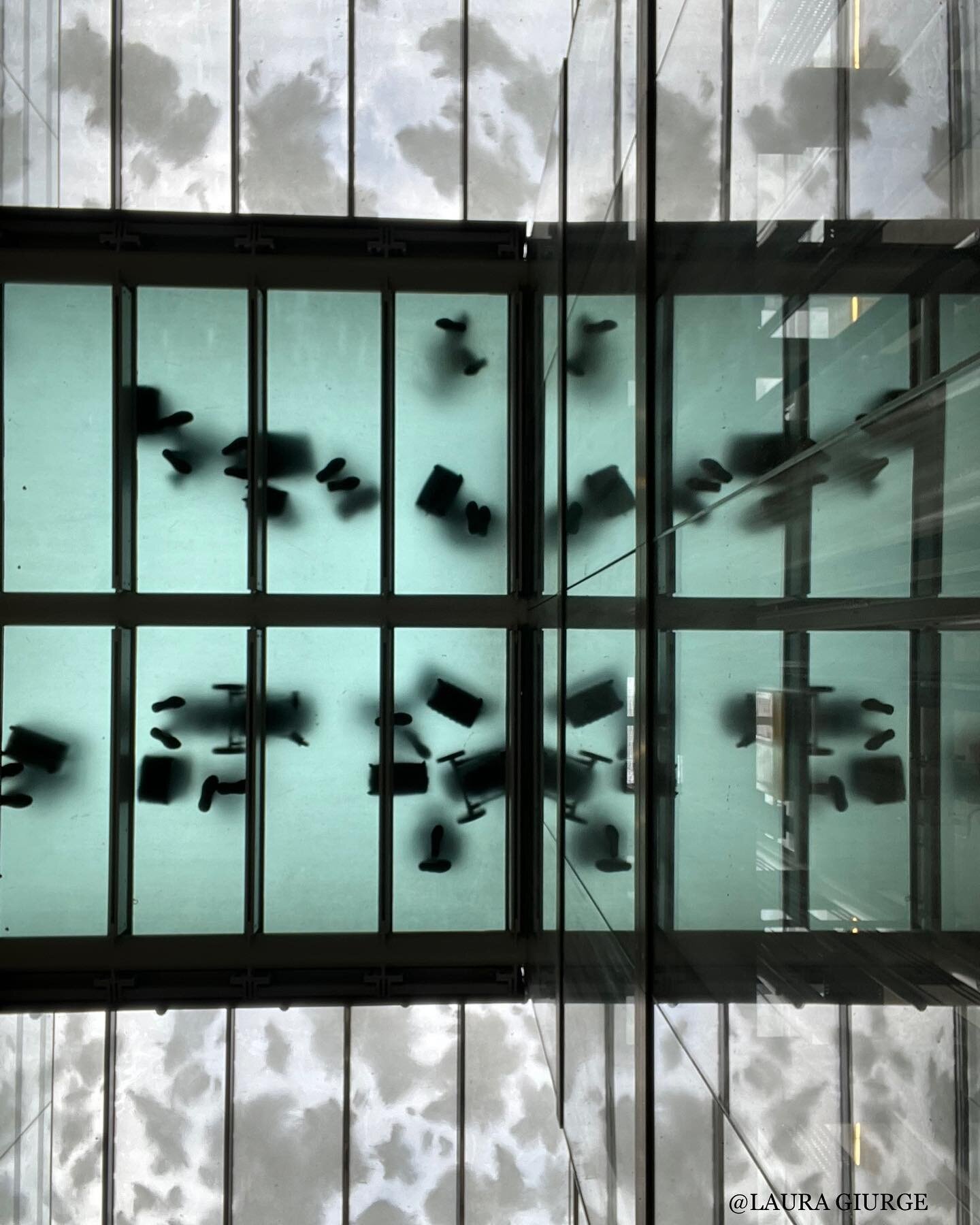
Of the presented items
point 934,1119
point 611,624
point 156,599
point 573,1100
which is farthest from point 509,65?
point 934,1119

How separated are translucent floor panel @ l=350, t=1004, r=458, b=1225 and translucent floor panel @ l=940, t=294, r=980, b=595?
12.2 m

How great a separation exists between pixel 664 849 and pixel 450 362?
7718mm

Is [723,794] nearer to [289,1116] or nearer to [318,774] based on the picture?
[318,774]

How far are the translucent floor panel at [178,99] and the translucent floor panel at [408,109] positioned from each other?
5.94 ft

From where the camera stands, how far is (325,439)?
1083 cm

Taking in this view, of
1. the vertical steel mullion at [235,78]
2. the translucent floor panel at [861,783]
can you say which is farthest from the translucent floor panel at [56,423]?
the translucent floor panel at [861,783]

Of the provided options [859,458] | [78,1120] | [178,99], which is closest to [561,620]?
[859,458]

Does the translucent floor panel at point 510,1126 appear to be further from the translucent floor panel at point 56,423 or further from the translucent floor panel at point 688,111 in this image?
the translucent floor panel at point 688,111

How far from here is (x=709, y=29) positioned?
3.74m

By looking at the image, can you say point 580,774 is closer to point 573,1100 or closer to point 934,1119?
point 573,1100

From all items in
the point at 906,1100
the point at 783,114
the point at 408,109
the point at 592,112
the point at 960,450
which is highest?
the point at 408,109

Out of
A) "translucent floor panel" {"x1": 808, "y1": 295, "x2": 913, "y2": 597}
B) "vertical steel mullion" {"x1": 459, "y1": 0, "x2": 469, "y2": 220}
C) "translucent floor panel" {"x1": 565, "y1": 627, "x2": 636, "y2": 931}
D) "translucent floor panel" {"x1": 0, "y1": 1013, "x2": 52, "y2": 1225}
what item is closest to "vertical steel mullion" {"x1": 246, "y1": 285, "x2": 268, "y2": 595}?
"vertical steel mullion" {"x1": 459, "y1": 0, "x2": 469, "y2": 220}

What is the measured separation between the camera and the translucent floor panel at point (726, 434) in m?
3.16

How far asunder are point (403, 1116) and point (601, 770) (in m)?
8.97
